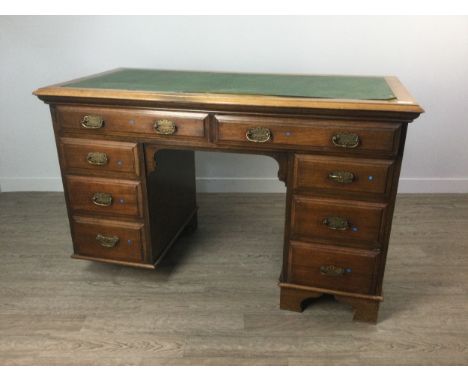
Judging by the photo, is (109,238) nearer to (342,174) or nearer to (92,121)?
(92,121)

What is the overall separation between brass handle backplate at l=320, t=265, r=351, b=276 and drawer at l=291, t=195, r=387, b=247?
11 centimetres

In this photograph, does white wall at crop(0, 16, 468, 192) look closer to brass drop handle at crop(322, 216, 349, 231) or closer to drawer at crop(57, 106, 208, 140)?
drawer at crop(57, 106, 208, 140)

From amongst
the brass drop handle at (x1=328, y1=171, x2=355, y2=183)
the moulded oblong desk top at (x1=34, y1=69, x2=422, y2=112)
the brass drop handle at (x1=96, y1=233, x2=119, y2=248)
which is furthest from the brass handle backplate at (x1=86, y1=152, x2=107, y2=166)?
the brass drop handle at (x1=328, y1=171, x2=355, y2=183)

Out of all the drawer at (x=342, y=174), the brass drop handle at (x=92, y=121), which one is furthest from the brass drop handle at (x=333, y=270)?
the brass drop handle at (x=92, y=121)

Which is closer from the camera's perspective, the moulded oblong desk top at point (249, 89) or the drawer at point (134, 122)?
the moulded oblong desk top at point (249, 89)

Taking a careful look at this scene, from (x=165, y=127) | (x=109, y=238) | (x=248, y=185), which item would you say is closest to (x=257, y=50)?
(x=248, y=185)

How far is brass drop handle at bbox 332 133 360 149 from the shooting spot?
150 cm

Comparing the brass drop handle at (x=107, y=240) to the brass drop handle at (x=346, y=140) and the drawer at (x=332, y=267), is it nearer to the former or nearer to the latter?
the drawer at (x=332, y=267)

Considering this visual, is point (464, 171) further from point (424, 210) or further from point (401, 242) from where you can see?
point (401, 242)

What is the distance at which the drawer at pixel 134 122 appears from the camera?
5.32ft

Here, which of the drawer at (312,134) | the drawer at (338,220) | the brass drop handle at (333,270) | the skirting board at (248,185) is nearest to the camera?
the drawer at (312,134)

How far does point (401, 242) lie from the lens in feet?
7.70

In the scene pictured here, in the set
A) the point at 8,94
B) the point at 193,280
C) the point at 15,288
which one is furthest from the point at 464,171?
the point at 8,94

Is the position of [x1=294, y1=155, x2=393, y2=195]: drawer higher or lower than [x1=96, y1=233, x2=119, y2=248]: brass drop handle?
higher
